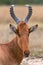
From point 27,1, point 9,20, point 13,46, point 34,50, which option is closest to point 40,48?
point 34,50

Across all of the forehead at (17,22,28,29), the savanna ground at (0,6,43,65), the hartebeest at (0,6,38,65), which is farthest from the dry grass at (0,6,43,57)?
the forehead at (17,22,28,29)

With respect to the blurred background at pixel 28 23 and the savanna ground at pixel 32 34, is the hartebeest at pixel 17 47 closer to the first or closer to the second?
the savanna ground at pixel 32 34

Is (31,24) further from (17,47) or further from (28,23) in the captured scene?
(17,47)

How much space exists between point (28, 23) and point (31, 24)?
534cm

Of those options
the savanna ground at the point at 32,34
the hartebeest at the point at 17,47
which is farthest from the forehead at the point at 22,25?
the savanna ground at the point at 32,34

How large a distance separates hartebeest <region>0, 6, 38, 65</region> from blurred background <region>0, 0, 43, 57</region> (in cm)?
423

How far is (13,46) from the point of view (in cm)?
1358

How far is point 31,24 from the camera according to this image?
3378cm

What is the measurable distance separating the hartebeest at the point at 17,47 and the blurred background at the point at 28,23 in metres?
4.23

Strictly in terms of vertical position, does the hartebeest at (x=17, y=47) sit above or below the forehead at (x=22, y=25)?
below

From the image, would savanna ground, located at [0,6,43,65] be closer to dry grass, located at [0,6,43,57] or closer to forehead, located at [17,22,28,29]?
dry grass, located at [0,6,43,57]

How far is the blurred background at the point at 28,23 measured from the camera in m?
20.8

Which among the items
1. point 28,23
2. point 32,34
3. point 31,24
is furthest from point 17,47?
point 31,24

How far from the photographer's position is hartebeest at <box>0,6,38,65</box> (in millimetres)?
12717
